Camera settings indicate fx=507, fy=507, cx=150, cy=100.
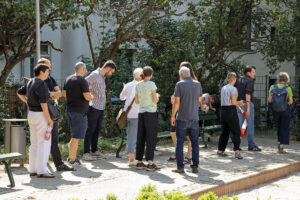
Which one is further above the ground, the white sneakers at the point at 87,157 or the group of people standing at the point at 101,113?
the group of people standing at the point at 101,113

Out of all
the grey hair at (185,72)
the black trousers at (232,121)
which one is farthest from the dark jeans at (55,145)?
the black trousers at (232,121)

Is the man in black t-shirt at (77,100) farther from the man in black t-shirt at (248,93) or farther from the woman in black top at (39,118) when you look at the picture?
the man in black t-shirt at (248,93)

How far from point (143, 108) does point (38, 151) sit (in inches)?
74.5

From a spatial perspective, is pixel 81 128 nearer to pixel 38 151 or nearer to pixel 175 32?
pixel 38 151

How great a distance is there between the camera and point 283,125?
448 inches

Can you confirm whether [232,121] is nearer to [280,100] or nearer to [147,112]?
[280,100]

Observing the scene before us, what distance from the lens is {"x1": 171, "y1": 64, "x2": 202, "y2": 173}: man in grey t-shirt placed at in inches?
324

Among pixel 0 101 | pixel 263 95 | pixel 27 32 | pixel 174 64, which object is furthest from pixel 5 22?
pixel 263 95

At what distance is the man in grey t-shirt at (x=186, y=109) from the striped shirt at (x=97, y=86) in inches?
71.2

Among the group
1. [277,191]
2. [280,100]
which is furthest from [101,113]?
[280,100]

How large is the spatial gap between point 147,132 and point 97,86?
1.61 m

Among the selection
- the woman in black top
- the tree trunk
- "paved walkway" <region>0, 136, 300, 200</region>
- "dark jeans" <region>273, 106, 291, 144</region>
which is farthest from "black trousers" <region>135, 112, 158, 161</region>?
the tree trunk

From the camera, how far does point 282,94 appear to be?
11203 millimetres

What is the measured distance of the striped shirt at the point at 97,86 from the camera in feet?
31.1
